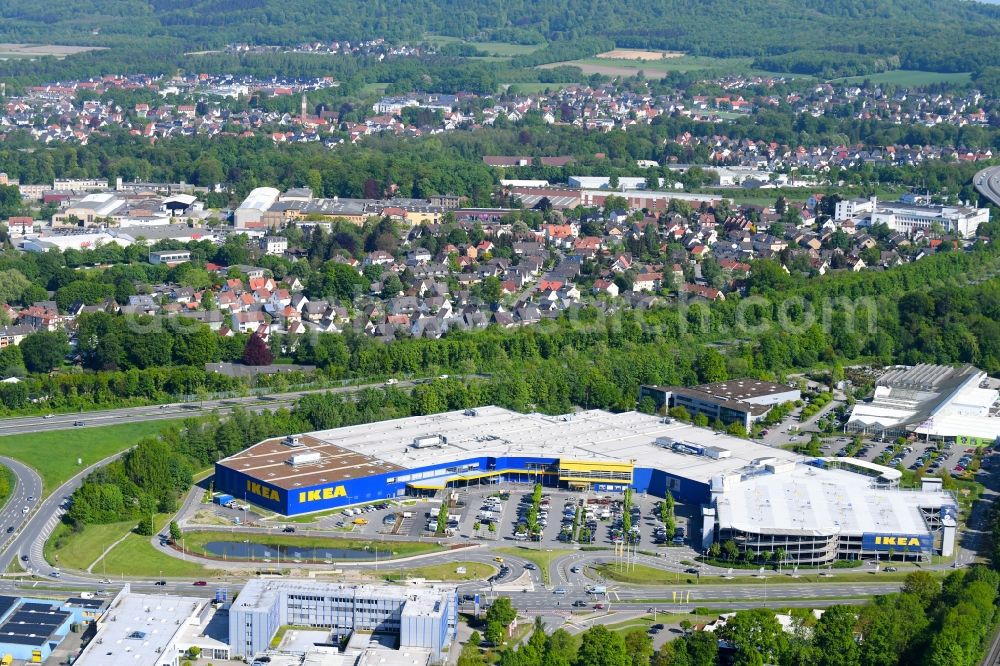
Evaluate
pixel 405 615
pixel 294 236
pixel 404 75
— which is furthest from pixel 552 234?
pixel 404 75

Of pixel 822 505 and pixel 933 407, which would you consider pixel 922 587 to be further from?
pixel 933 407

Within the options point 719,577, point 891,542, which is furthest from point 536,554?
point 891,542

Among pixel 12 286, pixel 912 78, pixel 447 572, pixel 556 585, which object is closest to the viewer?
pixel 556 585

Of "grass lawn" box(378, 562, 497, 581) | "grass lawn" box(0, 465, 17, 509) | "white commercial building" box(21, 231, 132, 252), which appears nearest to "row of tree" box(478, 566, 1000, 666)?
"grass lawn" box(378, 562, 497, 581)

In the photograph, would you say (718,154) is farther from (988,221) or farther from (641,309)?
(641,309)

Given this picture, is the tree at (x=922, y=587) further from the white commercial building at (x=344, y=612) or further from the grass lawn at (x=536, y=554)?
the white commercial building at (x=344, y=612)
